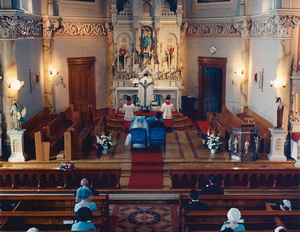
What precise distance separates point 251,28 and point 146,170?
790 cm

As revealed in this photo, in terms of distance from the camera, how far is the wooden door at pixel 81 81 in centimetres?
2127

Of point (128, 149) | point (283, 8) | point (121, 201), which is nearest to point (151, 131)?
point (128, 149)

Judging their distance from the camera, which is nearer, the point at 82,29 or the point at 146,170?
the point at 146,170

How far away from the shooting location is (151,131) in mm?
16062

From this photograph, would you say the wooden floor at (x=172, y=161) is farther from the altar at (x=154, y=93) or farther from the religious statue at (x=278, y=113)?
the altar at (x=154, y=93)

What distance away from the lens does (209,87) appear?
22797 millimetres

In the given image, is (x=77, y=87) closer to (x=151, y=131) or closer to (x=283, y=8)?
(x=151, y=131)

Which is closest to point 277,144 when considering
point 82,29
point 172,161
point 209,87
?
point 172,161

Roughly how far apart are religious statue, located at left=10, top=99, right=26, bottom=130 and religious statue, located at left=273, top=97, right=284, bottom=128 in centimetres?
781

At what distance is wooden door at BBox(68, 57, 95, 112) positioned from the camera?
21266 mm

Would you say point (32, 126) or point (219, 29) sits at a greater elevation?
point (219, 29)

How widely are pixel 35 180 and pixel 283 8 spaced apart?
30.1 ft

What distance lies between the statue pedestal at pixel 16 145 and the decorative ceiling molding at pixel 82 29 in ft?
21.6

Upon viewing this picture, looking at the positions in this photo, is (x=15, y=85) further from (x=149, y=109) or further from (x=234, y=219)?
(x=234, y=219)
